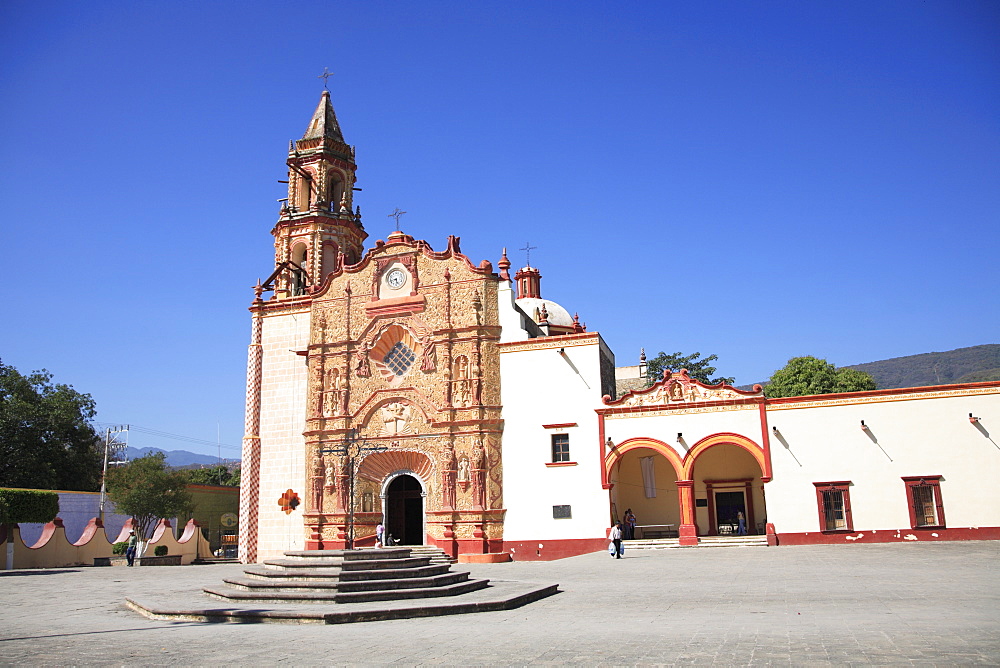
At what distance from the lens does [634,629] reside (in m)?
9.05

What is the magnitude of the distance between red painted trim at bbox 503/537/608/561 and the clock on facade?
33.2 feet

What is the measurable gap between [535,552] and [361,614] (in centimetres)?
1590

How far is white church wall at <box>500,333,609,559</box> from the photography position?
25688 mm

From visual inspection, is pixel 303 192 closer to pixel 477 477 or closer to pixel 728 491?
pixel 477 477

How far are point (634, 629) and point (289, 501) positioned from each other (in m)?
21.9

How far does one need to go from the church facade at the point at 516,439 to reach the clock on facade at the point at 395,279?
1.7 inches

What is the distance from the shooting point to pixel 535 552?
2594cm

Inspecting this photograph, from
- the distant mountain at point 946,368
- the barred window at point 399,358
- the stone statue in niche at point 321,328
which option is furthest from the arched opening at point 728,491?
the distant mountain at point 946,368

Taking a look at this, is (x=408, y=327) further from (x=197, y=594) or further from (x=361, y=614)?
(x=361, y=614)

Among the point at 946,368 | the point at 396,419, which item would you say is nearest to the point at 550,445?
the point at 396,419

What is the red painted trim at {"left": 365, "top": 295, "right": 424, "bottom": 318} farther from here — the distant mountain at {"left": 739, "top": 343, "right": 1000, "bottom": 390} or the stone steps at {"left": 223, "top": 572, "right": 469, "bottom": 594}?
the distant mountain at {"left": 739, "top": 343, "right": 1000, "bottom": 390}

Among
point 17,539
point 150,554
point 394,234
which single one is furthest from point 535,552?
point 17,539

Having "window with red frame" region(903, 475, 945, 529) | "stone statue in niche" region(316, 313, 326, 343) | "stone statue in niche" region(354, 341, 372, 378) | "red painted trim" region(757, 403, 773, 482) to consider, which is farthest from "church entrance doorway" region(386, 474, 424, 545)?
"window with red frame" region(903, 475, 945, 529)

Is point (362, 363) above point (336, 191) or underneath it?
underneath
